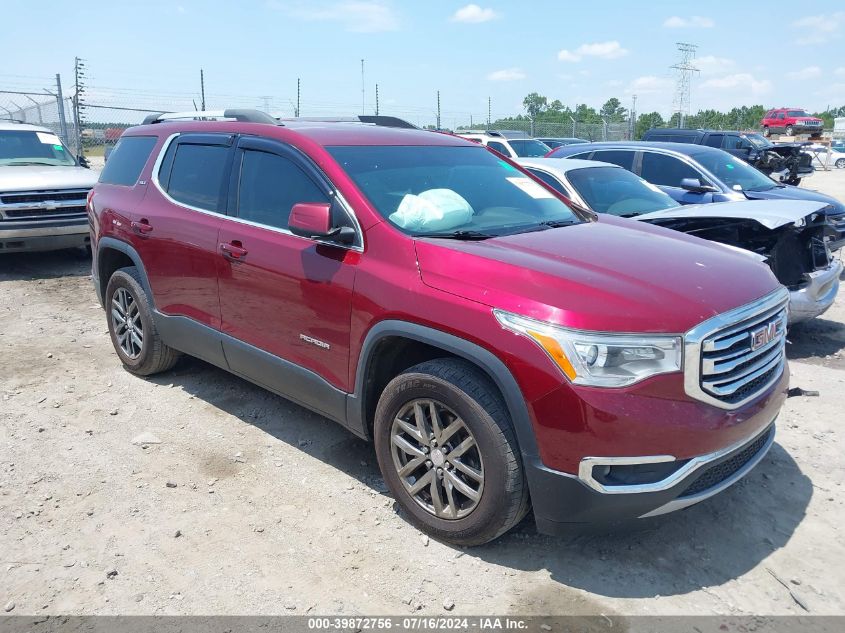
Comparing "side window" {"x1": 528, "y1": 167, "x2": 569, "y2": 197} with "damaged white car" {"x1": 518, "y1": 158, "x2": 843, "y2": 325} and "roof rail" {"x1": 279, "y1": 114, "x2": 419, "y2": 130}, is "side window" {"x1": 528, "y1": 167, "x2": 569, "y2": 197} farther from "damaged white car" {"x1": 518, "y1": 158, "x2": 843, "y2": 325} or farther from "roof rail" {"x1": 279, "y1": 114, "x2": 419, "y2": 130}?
"roof rail" {"x1": 279, "y1": 114, "x2": 419, "y2": 130}

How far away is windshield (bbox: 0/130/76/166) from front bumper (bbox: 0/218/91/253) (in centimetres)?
152

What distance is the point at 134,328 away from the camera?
5246mm

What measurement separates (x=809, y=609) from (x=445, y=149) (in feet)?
10.1

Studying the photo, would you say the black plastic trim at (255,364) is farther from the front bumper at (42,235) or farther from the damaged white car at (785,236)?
the front bumper at (42,235)

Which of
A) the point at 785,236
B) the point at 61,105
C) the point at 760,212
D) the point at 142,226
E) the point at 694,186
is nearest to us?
the point at 142,226

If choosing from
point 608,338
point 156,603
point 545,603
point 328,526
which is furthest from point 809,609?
point 156,603

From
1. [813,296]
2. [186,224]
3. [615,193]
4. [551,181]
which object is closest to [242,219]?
[186,224]

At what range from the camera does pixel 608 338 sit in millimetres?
2656

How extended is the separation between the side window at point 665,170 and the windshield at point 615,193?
160cm

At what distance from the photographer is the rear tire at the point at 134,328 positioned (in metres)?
5.00

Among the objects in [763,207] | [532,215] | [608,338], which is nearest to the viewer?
[608,338]

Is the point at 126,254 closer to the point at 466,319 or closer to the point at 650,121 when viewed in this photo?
the point at 466,319

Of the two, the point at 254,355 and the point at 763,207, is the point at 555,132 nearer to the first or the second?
the point at 763,207

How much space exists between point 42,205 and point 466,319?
25.8 feet
